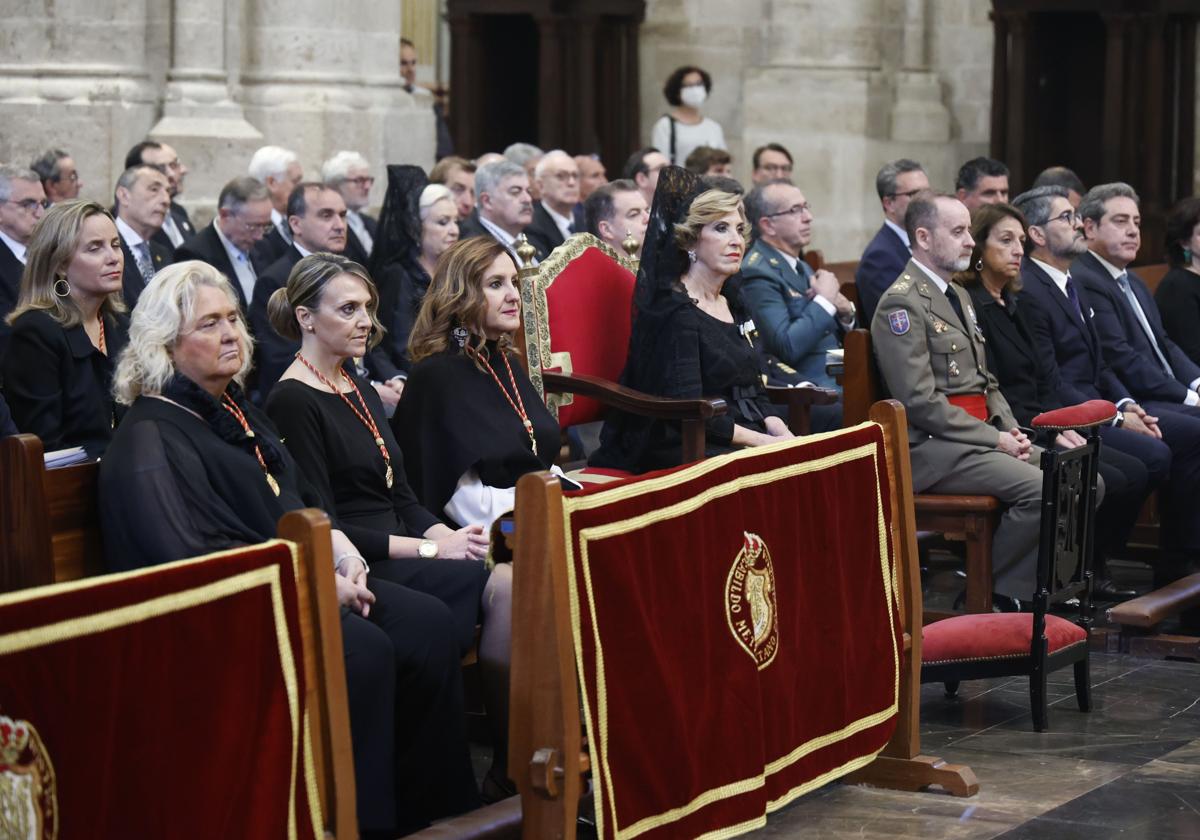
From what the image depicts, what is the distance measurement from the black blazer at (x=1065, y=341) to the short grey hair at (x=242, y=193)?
2.86 meters

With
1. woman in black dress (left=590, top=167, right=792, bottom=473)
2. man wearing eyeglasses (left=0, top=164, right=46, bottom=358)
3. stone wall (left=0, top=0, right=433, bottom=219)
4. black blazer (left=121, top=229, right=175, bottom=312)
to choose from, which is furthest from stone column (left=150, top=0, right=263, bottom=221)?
woman in black dress (left=590, top=167, right=792, bottom=473)

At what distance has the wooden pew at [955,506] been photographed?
609cm

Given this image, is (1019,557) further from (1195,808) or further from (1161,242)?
(1161,242)

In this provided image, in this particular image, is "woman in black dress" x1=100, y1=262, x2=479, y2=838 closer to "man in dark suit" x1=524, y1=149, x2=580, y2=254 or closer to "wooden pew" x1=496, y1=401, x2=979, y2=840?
"wooden pew" x1=496, y1=401, x2=979, y2=840

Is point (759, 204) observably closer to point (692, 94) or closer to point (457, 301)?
point (457, 301)

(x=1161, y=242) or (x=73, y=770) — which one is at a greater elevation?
(x=1161, y=242)

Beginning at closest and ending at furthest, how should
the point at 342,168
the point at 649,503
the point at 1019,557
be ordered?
1. the point at 649,503
2. the point at 1019,557
3. the point at 342,168

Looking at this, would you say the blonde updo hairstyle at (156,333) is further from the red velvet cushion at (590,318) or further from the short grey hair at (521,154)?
the short grey hair at (521,154)

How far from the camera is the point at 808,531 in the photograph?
14.4 feet

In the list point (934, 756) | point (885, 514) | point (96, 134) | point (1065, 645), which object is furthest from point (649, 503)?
point (96, 134)

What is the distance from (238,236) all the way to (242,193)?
21cm

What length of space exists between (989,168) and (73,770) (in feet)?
22.1

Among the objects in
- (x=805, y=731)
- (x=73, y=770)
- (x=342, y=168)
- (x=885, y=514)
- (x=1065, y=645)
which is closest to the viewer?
(x=73, y=770)

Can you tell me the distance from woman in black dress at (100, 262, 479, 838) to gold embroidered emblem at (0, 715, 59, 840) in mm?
909
